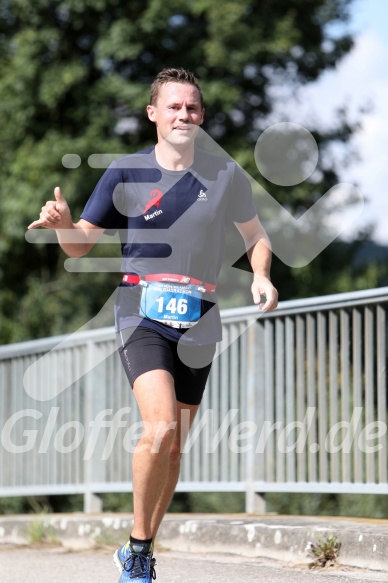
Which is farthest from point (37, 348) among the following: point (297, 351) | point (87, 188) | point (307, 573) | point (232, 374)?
point (87, 188)

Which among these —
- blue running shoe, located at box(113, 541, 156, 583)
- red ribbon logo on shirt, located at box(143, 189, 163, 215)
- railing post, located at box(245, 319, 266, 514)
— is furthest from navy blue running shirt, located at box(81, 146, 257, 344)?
railing post, located at box(245, 319, 266, 514)

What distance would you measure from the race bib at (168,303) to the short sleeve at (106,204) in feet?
1.08

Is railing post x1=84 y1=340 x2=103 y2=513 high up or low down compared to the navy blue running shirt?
down

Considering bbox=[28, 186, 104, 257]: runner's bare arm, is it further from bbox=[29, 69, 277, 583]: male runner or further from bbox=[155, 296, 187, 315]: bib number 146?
bbox=[155, 296, 187, 315]: bib number 146

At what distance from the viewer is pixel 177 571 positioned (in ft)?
17.0

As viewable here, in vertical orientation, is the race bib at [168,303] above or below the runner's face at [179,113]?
below

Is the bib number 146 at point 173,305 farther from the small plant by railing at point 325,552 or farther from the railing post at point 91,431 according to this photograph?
the railing post at point 91,431

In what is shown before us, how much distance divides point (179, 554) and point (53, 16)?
17127 millimetres

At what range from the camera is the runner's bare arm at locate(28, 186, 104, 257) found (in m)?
4.19

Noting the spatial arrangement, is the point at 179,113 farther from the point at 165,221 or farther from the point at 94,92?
the point at 94,92

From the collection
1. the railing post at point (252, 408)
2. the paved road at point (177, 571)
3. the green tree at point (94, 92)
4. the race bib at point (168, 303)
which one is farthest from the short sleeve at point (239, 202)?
the green tree at point (94, 92)

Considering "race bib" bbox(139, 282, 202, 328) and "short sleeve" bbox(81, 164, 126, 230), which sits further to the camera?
"short sleeve" bbox(81, 164, 126, 230)

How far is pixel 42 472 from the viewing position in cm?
841

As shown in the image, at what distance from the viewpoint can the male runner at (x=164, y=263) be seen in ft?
13.9
